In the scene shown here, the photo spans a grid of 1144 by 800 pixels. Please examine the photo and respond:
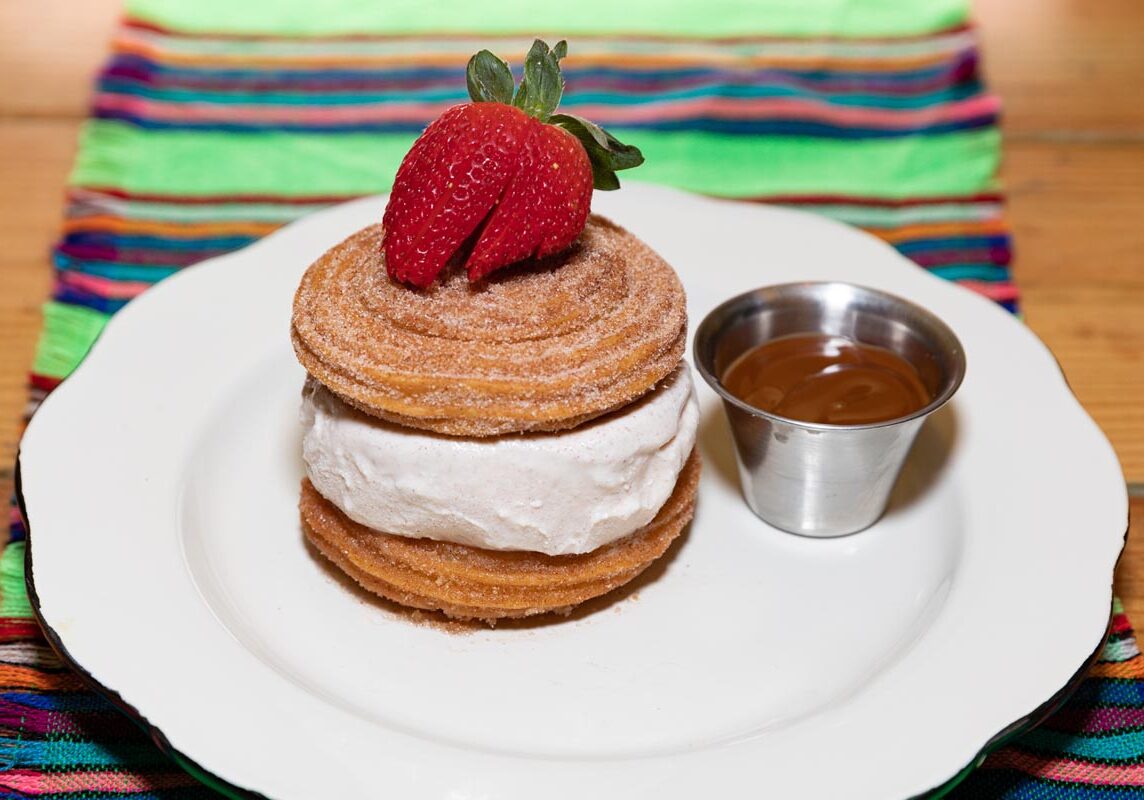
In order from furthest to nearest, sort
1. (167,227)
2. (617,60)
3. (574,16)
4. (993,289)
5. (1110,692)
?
(574,16)
(617,60)
(167,227)
(993,289)
(1110,692)

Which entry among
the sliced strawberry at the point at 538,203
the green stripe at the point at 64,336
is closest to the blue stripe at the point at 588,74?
the green stripe at the point at 64,336

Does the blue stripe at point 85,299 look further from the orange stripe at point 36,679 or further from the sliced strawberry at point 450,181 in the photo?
the sliced strawberry at point 450,181

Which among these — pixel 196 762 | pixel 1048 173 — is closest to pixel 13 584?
pixel 196 762

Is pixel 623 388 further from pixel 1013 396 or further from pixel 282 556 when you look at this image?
pixel 1013 396

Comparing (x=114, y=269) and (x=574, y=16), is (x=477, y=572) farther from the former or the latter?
(x=574, y=16)

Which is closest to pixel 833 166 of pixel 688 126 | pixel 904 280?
pixel 688 126

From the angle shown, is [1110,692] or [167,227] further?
[167,227]
